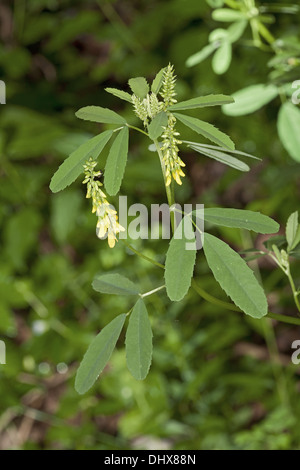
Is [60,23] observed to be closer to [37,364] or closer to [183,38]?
[183,38]

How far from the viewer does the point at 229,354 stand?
1677 mm

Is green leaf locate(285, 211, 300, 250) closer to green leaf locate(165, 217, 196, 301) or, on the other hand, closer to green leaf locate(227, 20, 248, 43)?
green leaf locate(165, 217, 196, 301)

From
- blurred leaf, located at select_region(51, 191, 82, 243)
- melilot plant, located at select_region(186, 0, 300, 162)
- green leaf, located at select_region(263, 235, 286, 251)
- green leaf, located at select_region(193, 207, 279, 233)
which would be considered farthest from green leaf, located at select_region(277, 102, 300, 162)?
blurred leaf, located at select_region(51, 191, 82, 243)

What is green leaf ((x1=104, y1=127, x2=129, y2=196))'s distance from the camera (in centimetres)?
48

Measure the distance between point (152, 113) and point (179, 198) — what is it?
1.52 m

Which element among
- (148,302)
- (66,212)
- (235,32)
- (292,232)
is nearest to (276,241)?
(292,232)

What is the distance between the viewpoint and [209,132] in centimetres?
48

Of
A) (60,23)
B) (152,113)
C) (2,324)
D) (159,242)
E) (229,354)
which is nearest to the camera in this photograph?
(152,113)

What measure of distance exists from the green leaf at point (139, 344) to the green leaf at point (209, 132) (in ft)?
0.59

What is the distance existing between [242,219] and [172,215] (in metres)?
0.06

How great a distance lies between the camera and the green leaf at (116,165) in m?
0.48

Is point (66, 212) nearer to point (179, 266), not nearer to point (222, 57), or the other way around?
point (222, 57)

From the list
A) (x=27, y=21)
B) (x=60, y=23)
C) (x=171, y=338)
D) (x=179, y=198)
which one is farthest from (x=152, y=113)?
(x=27, y=21)

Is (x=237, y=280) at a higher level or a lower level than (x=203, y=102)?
lower
